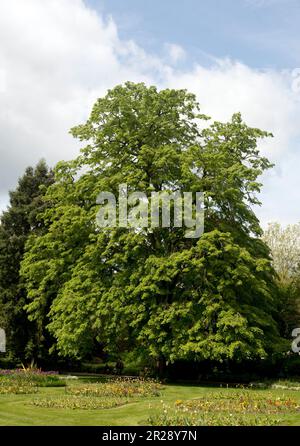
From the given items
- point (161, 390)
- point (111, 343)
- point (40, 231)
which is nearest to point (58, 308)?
point (111, 343)

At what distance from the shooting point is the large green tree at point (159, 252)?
973 inches

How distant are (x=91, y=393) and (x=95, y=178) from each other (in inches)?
521

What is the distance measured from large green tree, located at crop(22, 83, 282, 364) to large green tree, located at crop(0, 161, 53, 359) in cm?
557

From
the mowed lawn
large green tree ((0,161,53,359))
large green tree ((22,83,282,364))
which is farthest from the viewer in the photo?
large green tree ((0,161,53,359))

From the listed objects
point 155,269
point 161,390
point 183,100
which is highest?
point 183,100

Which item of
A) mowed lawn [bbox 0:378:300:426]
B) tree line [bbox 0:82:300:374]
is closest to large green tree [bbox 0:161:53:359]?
tree line [bbox 0:82:300:374]

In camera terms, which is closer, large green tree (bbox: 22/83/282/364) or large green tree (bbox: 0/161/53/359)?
large green tree (bbox: 22/83/282/364)

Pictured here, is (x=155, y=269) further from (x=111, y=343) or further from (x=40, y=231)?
(x=40, y=231)

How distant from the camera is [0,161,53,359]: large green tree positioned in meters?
36.1

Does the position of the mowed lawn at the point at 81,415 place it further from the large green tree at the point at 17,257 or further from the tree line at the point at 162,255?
the large green tree at the point at 17,257

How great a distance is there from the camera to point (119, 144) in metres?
29.5

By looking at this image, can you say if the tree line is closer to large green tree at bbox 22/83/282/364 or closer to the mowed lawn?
large green tree at bbox 22/83/282/364
